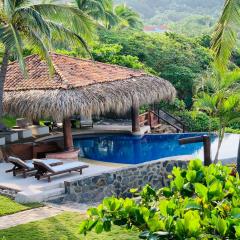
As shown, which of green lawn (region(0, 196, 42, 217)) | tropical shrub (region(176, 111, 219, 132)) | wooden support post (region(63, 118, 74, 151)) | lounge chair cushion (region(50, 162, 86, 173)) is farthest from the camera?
tropical shrub (region(176, 111, 219, 132))

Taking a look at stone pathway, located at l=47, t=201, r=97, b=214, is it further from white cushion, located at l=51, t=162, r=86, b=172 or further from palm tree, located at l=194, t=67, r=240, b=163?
palm tree, located at l=194, t=67, r=240, b=163

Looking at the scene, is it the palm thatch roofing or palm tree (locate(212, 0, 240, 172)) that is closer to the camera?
palm tree (locate(212, 0, 240, 172))

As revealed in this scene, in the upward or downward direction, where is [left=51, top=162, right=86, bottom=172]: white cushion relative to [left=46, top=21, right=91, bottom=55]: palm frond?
downward

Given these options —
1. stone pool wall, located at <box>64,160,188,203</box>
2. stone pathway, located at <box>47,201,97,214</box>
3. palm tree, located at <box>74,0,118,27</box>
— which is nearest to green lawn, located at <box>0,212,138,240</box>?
stone pathway, located at <box>47,201,97,214</box>

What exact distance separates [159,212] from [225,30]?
592cm

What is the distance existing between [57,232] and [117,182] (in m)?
3.99

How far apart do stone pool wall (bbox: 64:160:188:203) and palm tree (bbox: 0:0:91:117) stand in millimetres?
2968

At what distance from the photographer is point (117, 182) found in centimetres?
1224

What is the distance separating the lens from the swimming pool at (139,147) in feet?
52.1

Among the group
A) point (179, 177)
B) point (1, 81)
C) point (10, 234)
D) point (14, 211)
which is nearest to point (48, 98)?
point (1, 81)

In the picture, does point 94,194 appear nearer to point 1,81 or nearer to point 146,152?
point 1,81

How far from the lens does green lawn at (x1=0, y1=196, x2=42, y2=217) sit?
978 centimetres

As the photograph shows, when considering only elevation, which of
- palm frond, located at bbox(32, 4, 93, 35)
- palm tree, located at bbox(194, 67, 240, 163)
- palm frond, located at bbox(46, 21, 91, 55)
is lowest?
palm tree, located at bbox(194, 67, 240, 163)

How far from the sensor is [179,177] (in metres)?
4.46
